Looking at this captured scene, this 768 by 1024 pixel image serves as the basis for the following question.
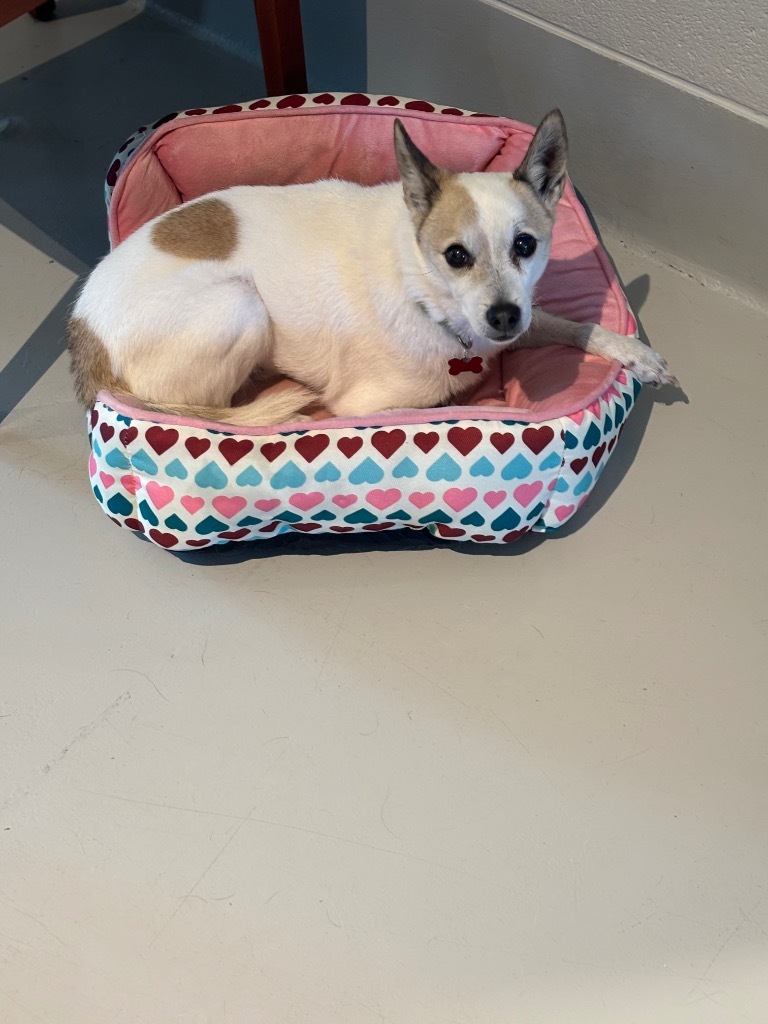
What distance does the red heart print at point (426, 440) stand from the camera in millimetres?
1515

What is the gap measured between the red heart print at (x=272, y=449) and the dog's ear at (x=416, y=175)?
45 centimetres

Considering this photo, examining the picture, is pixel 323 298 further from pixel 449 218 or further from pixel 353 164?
pixel 353 164

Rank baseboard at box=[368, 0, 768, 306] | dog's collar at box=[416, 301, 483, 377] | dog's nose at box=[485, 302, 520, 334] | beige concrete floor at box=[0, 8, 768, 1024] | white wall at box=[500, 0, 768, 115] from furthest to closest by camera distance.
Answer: baseboard at box=[368, 0, 768, 306]
white wall at box=[500, 0, 768, 115]
dog's collar at box=[416, 301, 483, 377]
dog's nose at box=[485, 302, 520, 334]
beige concrete floor at box=[0, 8, 768, 1024]

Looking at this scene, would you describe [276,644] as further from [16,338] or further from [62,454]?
[16,338]

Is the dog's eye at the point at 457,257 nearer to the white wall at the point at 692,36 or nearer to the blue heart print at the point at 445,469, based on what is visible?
the blue heart print at the point at 445,469

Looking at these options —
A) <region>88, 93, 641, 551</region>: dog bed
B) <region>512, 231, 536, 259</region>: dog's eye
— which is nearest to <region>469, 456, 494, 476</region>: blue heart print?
<region>88, 93, 641, 551</region>: dog bed

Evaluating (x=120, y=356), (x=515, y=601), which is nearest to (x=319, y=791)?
(x=515, y=601)

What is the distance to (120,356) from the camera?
5.19 feet

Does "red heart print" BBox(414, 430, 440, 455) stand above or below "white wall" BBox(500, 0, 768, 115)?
below

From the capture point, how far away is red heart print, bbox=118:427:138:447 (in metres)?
1.51

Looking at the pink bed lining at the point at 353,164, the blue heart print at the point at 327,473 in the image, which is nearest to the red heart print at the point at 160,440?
the blue heart print at the point at 327,473

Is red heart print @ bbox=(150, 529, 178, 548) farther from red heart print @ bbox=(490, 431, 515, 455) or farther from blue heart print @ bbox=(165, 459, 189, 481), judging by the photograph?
red heart print @ bbox=(490, 431, 515, 455)

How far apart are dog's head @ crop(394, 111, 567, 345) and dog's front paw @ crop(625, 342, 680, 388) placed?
0.30 metres

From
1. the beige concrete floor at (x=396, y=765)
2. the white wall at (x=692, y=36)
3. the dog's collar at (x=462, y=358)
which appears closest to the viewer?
the beige concrete floor at (x=396, y=765)
